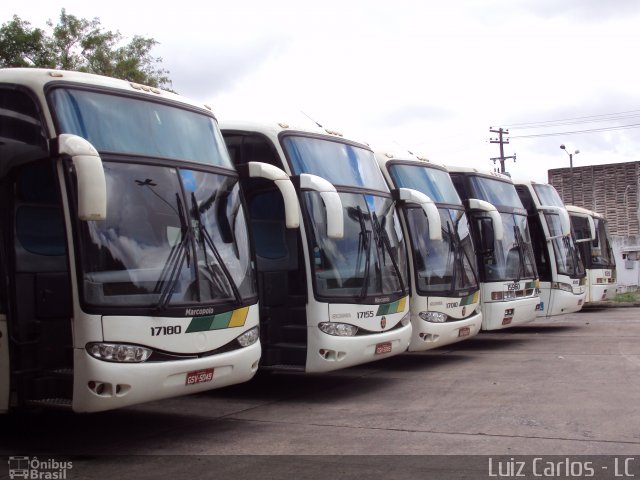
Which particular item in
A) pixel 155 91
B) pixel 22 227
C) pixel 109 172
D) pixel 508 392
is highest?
pixel 155 91

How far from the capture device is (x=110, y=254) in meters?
6.64

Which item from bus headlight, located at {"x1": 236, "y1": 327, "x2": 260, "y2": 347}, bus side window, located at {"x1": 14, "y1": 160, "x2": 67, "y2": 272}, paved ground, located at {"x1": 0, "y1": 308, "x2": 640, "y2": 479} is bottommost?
paved ground, located at {"x1": 0, "y1": 308, "x2": 640, "y2": 479}

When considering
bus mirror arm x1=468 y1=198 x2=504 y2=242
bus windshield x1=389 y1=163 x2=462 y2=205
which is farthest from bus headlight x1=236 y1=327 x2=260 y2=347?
bus mirror arm x1=468 y1=198 x2=504 y2=242

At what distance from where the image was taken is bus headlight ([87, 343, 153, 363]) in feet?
21.0

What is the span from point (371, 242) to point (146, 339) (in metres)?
3.93

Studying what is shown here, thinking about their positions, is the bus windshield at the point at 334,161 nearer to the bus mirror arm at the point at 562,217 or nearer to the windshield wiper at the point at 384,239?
the windshield wiper at the point at 384,239

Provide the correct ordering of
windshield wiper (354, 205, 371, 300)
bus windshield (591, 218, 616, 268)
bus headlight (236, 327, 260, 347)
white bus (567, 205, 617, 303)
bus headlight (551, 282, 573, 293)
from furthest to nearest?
1. bus windshield (591, 218, 616, 268)
2. white bus (567, 205, 617, 303)
3. bus headlight (551, 282, 573, 293)
4. windshield wiper (354, 205, 371, 300)
5. bus headlight (236, 327, 260, 347)

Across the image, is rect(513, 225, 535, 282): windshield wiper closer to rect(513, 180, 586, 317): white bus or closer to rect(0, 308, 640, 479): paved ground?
rect(513, 180, 586, 317): white bus

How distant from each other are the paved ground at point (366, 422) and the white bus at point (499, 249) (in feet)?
5.69

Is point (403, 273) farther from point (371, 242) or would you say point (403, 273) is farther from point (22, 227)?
point (22, 227)

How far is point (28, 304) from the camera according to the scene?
6973 millimetres

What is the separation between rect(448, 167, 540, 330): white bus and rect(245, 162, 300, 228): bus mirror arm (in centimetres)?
549

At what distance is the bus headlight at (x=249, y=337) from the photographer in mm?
7629

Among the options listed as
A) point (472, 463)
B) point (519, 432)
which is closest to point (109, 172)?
point (472, 463)
